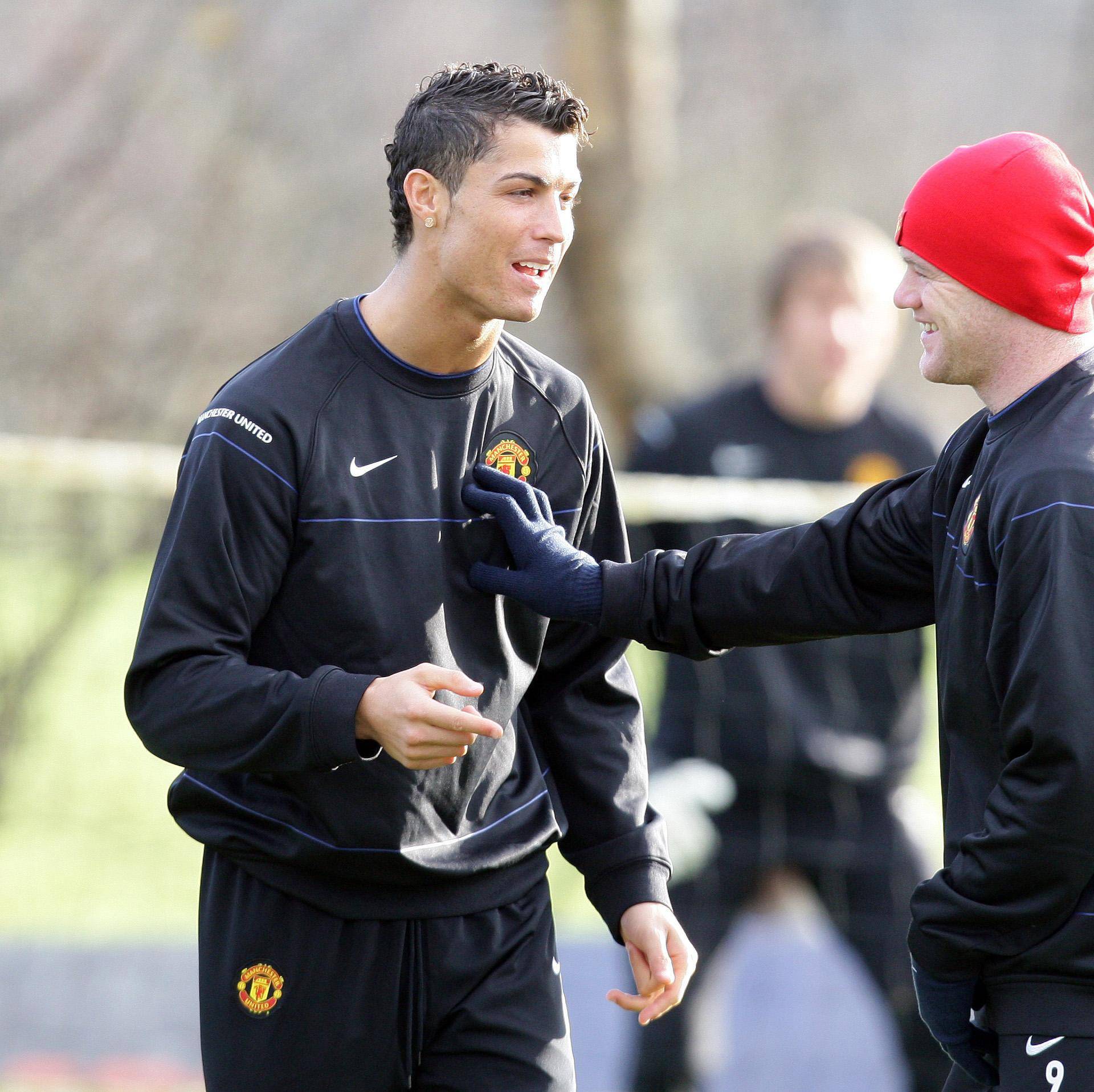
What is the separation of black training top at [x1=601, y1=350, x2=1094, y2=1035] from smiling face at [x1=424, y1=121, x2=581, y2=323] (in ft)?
1.89

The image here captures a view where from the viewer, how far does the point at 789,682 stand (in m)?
5.46

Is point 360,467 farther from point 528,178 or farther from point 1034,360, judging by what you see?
point 1034,360

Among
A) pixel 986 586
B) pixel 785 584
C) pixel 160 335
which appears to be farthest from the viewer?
pixel 160 335

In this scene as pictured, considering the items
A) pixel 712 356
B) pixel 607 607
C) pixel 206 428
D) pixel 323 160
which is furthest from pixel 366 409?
pixel 712 356

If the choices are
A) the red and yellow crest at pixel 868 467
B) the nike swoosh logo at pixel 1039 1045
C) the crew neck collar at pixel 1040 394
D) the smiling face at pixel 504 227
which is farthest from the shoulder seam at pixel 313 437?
the red and yellow crest at pixel 868 467

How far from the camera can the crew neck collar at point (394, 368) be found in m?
2.86

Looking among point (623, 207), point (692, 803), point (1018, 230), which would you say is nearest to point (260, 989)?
point (1018, 230)

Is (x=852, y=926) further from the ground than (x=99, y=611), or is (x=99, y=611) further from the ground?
(x=99, y=611)

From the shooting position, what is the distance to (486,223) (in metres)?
2.84

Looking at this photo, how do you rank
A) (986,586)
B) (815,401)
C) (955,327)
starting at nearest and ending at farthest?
(986,586)
(955,327)
(815,401)

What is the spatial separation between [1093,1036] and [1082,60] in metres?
17.9

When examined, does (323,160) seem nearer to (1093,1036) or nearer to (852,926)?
(852,926)

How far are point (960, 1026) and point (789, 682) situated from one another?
2730mm

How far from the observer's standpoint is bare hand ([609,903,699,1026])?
9.88 feet
